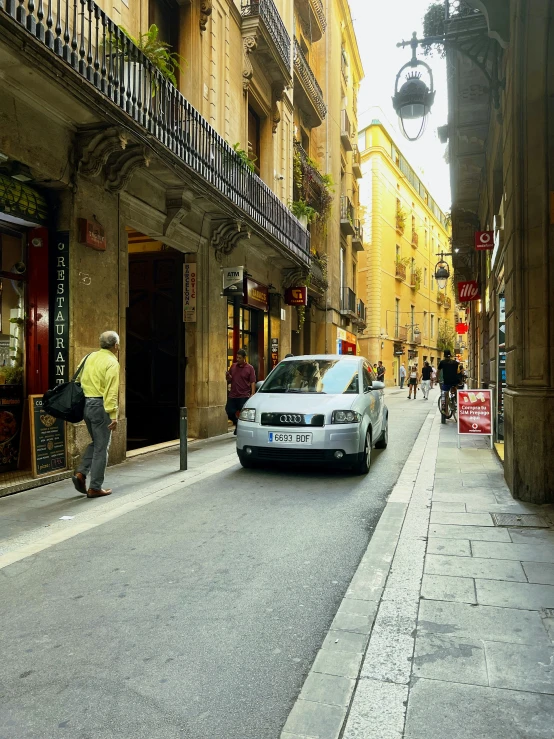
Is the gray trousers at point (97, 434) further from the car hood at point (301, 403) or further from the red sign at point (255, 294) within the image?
the red sign at point (255, 294)

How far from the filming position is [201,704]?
8.06 ft

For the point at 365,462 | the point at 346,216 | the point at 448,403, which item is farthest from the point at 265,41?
the point at 346,216

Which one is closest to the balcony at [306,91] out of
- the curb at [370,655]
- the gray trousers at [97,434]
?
the gray trousers at [97,434]

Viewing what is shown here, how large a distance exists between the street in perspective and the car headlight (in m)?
0.03

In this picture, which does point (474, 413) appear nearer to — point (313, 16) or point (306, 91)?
point (306, 91)

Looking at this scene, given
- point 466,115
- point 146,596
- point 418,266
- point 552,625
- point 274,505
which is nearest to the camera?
point 552,625

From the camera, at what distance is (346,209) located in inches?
1232

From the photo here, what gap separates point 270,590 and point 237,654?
86 centimetres

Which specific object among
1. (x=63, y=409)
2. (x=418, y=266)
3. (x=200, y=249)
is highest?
(x=418, y=266)

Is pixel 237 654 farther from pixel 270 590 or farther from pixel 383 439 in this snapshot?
pixel 383 439

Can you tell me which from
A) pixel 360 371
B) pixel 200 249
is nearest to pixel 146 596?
pixel 360 371

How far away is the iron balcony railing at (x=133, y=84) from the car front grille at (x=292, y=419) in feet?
14.3

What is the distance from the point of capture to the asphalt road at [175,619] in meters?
2.41

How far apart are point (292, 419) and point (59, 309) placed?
11.6ft
